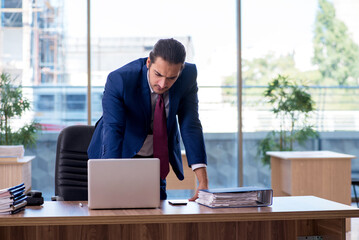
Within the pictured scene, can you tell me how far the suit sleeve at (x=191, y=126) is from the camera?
2707mm

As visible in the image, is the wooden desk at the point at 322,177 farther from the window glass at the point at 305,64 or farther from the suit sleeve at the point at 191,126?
the suit sleeve at the point at 191,126

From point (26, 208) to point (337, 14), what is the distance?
18.3 feet

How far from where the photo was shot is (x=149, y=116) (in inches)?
107

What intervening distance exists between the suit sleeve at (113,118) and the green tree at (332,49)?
4.73 meters

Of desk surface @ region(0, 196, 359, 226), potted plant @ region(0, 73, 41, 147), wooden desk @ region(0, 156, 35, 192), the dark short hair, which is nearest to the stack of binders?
desk surface @ region(0, 196, 359, 226)

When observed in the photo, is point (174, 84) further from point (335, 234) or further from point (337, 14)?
point (337, 14)

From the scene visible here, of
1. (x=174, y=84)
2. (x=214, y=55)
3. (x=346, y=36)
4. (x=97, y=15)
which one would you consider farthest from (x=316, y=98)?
(x=174, y=84)

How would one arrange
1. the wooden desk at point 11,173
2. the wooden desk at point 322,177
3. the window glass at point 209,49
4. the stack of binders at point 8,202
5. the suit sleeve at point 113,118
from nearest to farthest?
the stack of binders at point 8,202 < the suit sleeve at point 113,118 < the wooden desk at point 11,173 < the wooden desk at point 322,177 < the window glass at point 209,49

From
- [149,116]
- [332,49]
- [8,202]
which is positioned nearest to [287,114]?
[332,49]

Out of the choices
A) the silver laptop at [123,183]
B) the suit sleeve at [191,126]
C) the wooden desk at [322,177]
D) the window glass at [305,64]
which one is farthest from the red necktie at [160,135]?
the window glass at [305,64]

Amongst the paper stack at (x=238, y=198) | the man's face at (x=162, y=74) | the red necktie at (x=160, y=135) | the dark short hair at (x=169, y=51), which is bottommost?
the paper stack at (x=238, y=198)

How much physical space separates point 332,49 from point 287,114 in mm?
1086

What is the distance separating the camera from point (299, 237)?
2.43 meters

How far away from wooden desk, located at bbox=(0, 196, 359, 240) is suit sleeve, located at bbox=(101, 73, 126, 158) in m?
0.31
